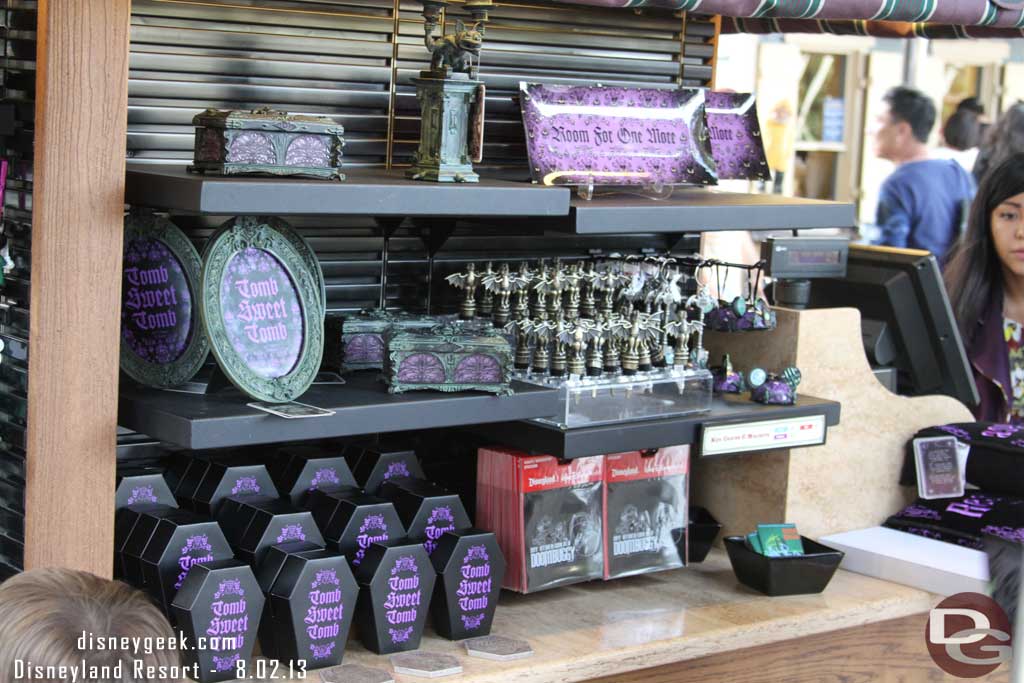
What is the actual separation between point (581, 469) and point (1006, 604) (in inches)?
32.8

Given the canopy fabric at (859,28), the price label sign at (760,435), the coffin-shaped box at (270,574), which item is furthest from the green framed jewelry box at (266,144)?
the canopy fabric at (859,28)

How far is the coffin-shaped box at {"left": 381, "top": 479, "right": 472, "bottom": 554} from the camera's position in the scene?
7.68 feet

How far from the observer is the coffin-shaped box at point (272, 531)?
7.13 ft

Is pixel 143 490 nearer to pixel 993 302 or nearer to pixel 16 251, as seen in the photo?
pixel 16 251

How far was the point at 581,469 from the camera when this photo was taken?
8.45 feet

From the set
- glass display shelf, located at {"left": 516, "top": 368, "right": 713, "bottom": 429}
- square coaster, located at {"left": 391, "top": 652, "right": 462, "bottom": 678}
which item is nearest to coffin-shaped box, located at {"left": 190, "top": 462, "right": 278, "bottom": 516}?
square coaster, located at {"left": 391, "top": 652, "right": 462, "bottom": 678}

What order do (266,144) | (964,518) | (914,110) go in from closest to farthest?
(266,144) → (964,518) → (914,110)

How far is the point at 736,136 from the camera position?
9.39 ft

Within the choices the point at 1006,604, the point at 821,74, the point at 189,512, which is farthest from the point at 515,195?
the point at 821,74

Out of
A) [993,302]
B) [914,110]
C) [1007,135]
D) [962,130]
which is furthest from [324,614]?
[962,130]

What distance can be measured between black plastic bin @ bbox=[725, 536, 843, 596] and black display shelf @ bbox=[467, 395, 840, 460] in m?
0.21

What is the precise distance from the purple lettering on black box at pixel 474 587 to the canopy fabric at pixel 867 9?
0.93 meters

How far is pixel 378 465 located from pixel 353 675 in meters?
0.46

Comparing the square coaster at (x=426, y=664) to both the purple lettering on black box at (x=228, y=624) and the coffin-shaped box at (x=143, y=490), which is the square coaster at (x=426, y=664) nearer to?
the purple lettering on black box at (x=228, y=624)
